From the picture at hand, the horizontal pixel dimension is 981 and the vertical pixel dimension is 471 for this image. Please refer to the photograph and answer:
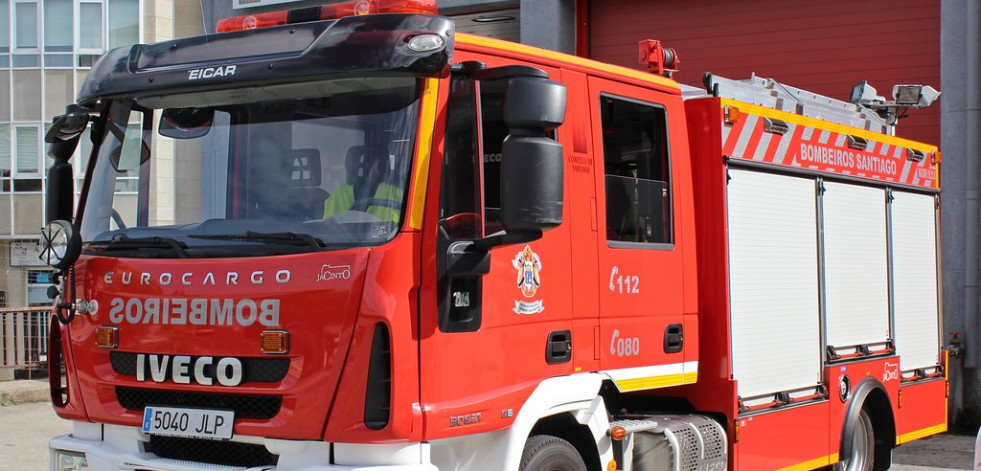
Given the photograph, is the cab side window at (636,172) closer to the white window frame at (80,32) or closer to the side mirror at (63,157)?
the side mirror at (63,157)

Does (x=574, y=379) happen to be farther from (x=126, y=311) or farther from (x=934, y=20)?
(x=934, y=20)

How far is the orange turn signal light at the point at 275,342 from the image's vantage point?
4973mm

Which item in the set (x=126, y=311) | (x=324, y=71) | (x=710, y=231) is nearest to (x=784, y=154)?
(x=710, y=231)

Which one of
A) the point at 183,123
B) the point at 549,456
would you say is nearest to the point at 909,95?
the point at 549,456

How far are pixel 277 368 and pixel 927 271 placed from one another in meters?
6.40

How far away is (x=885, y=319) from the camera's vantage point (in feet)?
28.8

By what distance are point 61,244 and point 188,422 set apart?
111 cm

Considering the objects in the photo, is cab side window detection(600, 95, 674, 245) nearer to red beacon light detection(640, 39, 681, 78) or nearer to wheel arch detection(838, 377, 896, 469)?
red beacon light detection(640, 39, 681, 78)

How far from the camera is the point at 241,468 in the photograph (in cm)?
505

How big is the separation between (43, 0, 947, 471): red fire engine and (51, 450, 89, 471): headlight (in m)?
0.01

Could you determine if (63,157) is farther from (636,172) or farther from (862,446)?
(862,446)

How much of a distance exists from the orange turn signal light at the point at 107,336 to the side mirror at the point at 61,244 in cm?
38

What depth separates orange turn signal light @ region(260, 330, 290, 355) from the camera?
4973mm

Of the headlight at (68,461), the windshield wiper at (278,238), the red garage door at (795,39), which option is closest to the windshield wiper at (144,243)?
the windshield wiper at (278,238)
